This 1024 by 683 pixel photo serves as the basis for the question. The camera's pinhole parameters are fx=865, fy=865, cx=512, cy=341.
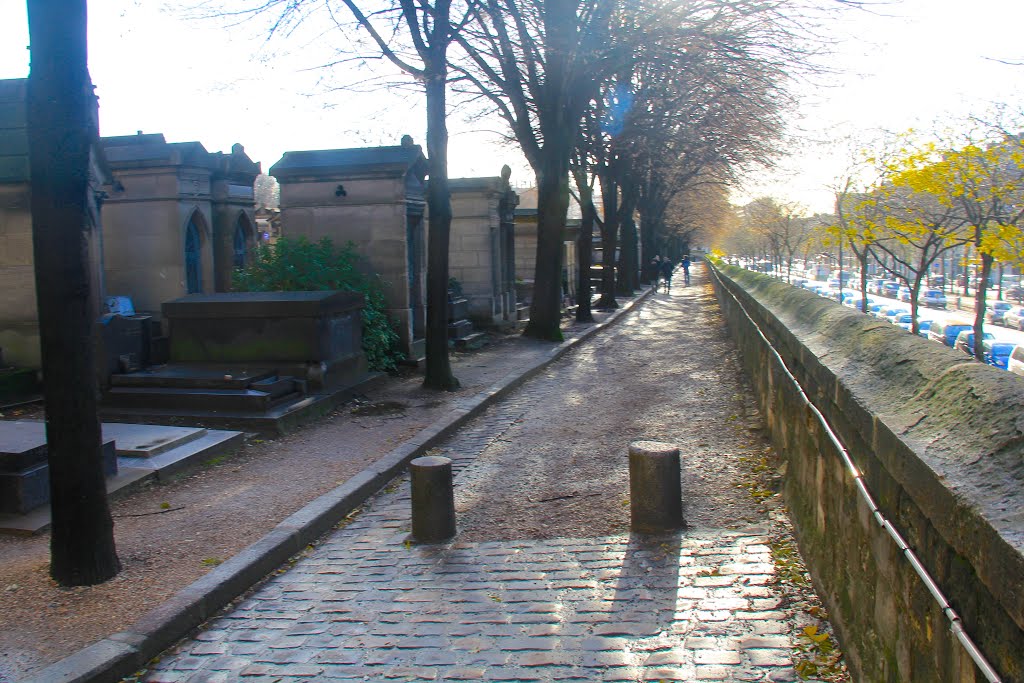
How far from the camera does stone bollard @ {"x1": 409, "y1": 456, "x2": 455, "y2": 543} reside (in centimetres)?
624

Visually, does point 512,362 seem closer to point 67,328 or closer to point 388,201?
point 388,201

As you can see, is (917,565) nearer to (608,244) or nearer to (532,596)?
(532,596)

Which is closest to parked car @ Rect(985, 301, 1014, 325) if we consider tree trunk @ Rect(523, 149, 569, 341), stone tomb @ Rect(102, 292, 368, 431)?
tree trunk @ Rect(523, 149, 569, 341)

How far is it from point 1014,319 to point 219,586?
52.0 metres

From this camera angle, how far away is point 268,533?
6.23m

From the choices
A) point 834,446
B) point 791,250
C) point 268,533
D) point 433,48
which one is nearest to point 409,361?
point 433,48

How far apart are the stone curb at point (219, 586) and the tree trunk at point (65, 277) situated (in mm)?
782

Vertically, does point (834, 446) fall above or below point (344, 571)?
above

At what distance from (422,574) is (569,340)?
14245 millimetres

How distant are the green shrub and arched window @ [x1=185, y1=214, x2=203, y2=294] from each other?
312 centimetres

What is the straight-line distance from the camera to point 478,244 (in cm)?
2056

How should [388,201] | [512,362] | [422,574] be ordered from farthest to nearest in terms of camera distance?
[512,362] < [388,201] < [422,574]

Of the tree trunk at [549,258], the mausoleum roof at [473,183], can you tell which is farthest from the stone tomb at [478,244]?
the tree trunk at [549,258]

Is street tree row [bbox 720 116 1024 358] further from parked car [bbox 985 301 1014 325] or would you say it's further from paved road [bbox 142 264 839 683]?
parked car [bbox 985 301 1014 325]
